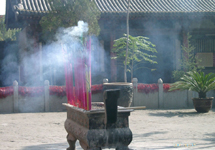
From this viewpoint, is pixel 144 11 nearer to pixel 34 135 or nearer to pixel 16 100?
pixel 16 100

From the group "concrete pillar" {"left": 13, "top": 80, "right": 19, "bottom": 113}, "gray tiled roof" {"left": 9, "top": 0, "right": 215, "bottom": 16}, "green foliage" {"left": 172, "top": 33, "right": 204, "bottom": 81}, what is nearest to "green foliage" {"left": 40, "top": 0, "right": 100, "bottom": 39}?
"gray tiled roof" {"left": 9, "top": 0, "right": 215, "bottom": 16}

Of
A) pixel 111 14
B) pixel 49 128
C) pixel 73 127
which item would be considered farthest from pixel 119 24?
pixel 73 127

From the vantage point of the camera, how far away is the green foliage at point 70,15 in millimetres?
9867

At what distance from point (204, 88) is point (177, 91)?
1.55 m

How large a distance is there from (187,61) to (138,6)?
3.37 meters

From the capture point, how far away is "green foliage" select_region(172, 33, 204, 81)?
476 inches

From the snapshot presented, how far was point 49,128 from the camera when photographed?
6.94 m

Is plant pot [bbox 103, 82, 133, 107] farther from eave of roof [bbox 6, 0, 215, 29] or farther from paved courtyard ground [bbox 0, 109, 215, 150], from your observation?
eave of roof [bbox 6, 0, 215, 29]

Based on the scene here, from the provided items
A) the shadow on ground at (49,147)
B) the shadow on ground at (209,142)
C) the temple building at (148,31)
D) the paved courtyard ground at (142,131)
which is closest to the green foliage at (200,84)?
the paved courtyard ground at (142,131)

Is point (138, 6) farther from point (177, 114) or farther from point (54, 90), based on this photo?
point (177, 114)

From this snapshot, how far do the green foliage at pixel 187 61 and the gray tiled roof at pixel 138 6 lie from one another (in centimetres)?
148

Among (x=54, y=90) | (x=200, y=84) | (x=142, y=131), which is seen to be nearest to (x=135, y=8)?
(x=200, y=84)

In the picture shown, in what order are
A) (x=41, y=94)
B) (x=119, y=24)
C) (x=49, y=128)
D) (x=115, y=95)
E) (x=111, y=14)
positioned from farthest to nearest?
(x=119, y=24)
(x=111, y=14)
(x=41, y=94)
(x=49, y=128)
(x=115, y=95)

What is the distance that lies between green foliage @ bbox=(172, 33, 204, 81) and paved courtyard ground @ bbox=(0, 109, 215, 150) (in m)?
3.02
